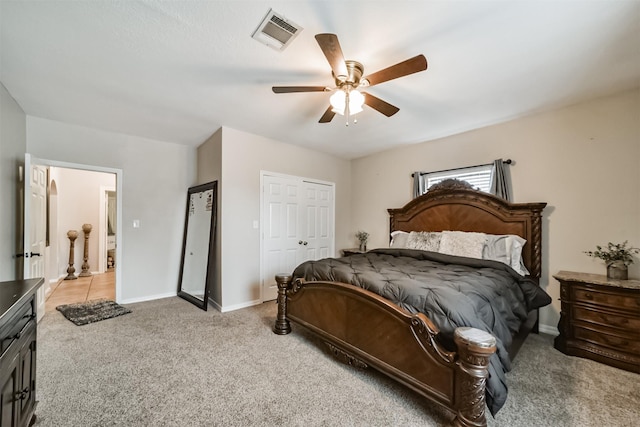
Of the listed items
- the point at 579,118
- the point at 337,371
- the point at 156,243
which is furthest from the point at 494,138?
the point at 156,243

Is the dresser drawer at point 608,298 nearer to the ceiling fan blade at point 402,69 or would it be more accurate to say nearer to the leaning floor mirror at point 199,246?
the ceiling fan blade at point 402,69

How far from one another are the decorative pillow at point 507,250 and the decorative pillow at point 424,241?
1.87 feet

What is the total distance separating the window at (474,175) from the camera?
3559 millimetres

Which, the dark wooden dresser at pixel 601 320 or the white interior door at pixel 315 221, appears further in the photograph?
the white interior door at pixel 315 221

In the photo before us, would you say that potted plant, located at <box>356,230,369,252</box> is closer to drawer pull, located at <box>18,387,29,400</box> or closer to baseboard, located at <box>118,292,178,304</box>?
baseboard, located at <box>118,292,178,304</box>

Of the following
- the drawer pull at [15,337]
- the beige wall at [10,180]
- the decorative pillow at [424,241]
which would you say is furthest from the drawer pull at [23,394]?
the decorative pillow at [424,241]

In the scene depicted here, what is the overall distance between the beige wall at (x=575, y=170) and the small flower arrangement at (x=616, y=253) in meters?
0.06

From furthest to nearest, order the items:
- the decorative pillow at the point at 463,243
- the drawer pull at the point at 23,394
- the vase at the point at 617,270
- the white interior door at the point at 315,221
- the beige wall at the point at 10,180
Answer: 1. the white interior door at the point at 315,221
2. the decorative pillow at the point at 463,243
3. the beige wall at the point at 10,180
4. the vase at the point at 617,270
5. the drawer pull at the point at 23,394

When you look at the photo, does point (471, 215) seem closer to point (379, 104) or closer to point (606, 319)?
point (606, 319)

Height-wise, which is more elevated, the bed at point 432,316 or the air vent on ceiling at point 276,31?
the air vent on ceiling at point 276,31

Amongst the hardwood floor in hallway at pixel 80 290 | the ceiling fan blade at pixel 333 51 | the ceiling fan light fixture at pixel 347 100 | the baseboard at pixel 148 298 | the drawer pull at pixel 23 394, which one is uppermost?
the ceiling fan blade at pixel 333 51

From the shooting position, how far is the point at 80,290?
464 centimetres

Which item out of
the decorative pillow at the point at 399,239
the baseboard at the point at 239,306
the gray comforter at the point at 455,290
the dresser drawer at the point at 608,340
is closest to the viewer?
the gray comforter at the point at 455,290

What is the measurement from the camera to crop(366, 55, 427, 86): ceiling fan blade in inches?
68.1
